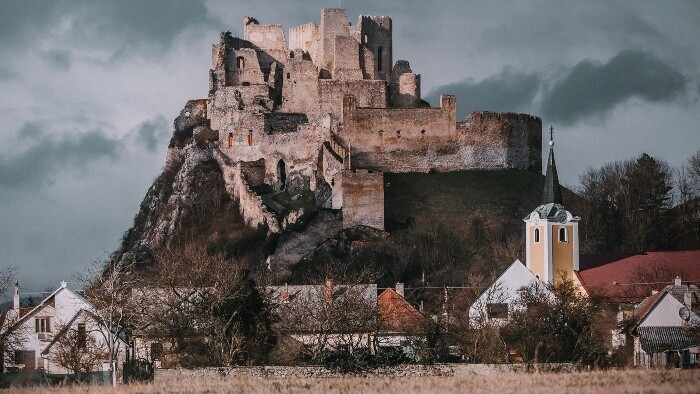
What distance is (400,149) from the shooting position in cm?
9919

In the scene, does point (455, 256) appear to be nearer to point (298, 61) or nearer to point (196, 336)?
point (298, 61)

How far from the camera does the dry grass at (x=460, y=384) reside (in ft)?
163

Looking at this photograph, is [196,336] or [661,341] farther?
[661,341]

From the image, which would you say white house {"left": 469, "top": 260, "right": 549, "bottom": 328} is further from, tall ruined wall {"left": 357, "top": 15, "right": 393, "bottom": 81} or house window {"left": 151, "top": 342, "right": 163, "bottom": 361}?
tall ruined wall {"left": 357, "top": 15, "right": 393, "bottom": 81}

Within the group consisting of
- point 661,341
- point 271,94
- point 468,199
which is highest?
point 271,94

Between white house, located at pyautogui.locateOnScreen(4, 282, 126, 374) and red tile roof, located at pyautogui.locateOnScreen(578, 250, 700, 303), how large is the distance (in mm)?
21462

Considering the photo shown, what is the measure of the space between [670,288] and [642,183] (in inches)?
834

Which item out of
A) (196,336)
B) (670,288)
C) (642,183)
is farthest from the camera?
(642,183)

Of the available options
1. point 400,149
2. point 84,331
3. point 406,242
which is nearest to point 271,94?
point 400,149

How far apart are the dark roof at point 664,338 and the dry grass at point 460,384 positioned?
1079 centimetres

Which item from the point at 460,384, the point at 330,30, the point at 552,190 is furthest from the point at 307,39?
the point at 460,384

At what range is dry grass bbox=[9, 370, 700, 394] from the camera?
163 ft

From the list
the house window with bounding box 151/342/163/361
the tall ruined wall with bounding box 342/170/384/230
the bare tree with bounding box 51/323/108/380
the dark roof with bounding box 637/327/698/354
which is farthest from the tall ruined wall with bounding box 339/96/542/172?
the house window with bounding box 151/342/163/361

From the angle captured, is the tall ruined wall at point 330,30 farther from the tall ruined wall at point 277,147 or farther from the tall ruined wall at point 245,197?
the tall ruined wall at point 245,197
